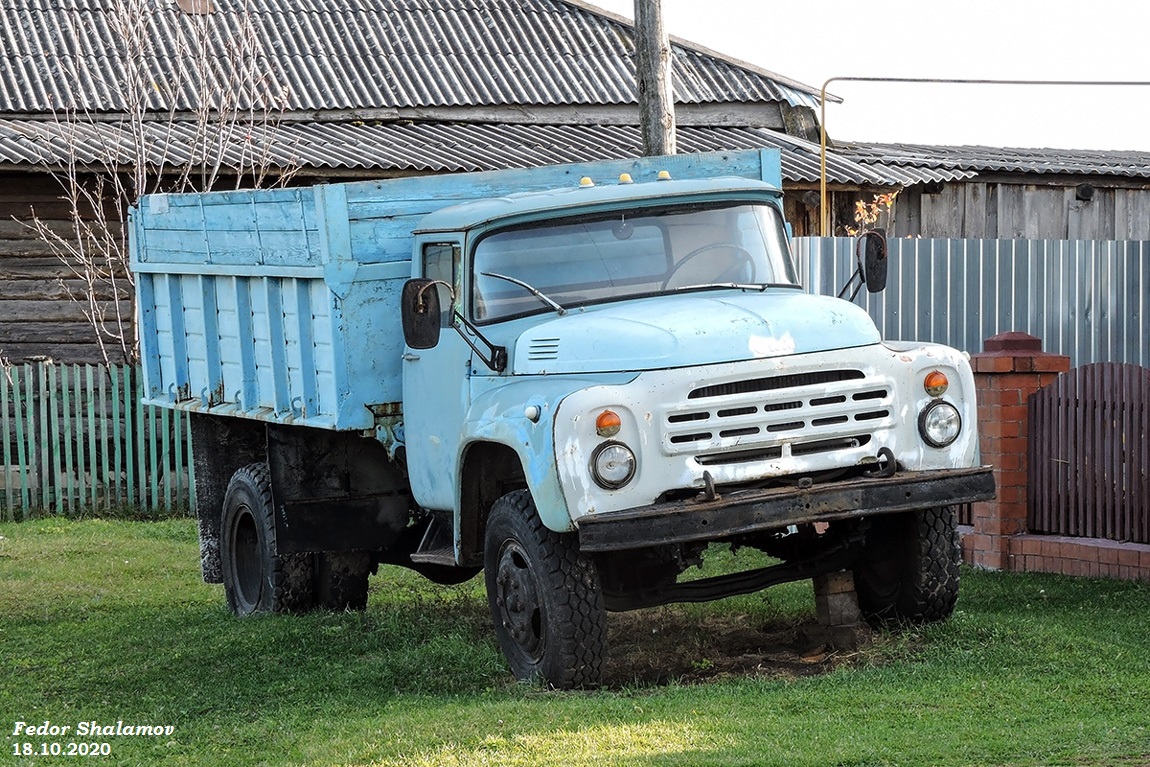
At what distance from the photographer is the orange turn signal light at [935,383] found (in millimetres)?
7293

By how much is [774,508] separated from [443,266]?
2.26 m

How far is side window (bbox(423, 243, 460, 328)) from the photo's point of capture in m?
8.02

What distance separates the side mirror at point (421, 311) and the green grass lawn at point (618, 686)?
1.60m

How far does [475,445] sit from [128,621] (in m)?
3.48

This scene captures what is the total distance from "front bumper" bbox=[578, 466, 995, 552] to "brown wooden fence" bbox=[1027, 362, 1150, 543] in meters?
2.44

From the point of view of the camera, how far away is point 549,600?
7.00m

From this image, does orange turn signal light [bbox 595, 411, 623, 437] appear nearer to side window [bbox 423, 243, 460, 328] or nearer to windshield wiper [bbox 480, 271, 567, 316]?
windshield wiper [bbox 480, 271, 567, 316]

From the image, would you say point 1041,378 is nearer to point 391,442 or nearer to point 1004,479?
point 1004,479

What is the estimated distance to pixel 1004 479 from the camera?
1011 centimetres

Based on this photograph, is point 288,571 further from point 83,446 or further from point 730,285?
point 83,446

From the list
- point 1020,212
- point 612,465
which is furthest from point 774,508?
point 1020,212

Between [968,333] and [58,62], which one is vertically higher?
[58,62]

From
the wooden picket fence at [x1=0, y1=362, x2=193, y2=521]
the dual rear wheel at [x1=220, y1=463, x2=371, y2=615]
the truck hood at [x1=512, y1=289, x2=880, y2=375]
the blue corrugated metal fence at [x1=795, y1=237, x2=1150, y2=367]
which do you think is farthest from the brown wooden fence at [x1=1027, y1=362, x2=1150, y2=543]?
A: the wooden picket fence at [x1=0, y1=362, x2=193, y2=521]

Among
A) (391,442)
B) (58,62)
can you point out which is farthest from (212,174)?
(391,442)
